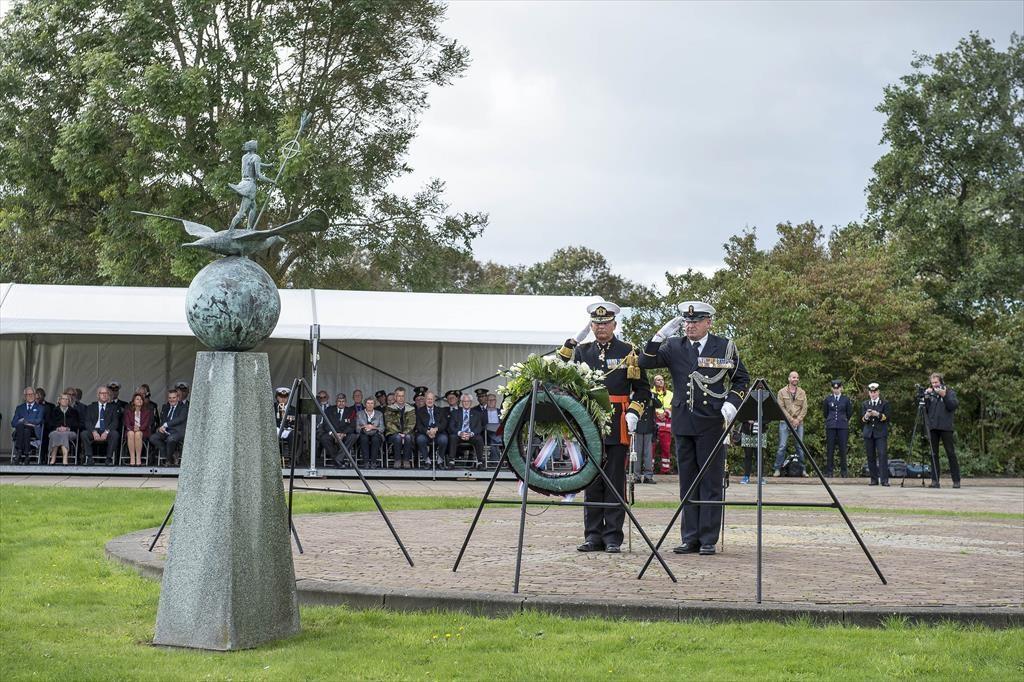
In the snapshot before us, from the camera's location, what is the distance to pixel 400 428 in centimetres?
2220

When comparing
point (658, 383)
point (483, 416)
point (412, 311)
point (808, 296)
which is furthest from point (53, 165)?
point (808, 296)

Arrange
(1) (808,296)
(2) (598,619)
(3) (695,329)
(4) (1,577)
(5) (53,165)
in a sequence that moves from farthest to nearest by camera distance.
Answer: (1) (808,296), (5) (53,165), (3) (695,329), (4) (1,577), (2) (598,619)

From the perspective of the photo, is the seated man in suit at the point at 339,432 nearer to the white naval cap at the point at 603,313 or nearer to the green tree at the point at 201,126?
the green tree at the point at 201,126

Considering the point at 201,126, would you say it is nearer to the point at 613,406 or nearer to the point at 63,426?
the point at 63,426

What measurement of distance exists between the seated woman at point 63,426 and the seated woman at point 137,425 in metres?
0.93

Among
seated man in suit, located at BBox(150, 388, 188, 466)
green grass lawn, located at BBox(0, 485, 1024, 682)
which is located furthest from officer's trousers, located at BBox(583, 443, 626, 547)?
seated man in suit, located at BBox(150, 388, 188, 466)

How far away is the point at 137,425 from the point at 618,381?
1316cm

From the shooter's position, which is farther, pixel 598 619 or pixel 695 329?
pixel 695 329

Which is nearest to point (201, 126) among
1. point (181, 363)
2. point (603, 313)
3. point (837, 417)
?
point (181, 363)

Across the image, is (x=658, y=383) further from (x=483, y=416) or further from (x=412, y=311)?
(x=412, y=311)

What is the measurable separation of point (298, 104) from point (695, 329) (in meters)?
19.8

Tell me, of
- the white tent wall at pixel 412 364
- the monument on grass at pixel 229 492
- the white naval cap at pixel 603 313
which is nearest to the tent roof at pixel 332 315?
the white tent wall at pixel 412 364

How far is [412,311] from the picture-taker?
22000 millimetres

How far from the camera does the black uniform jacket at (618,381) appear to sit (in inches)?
412
